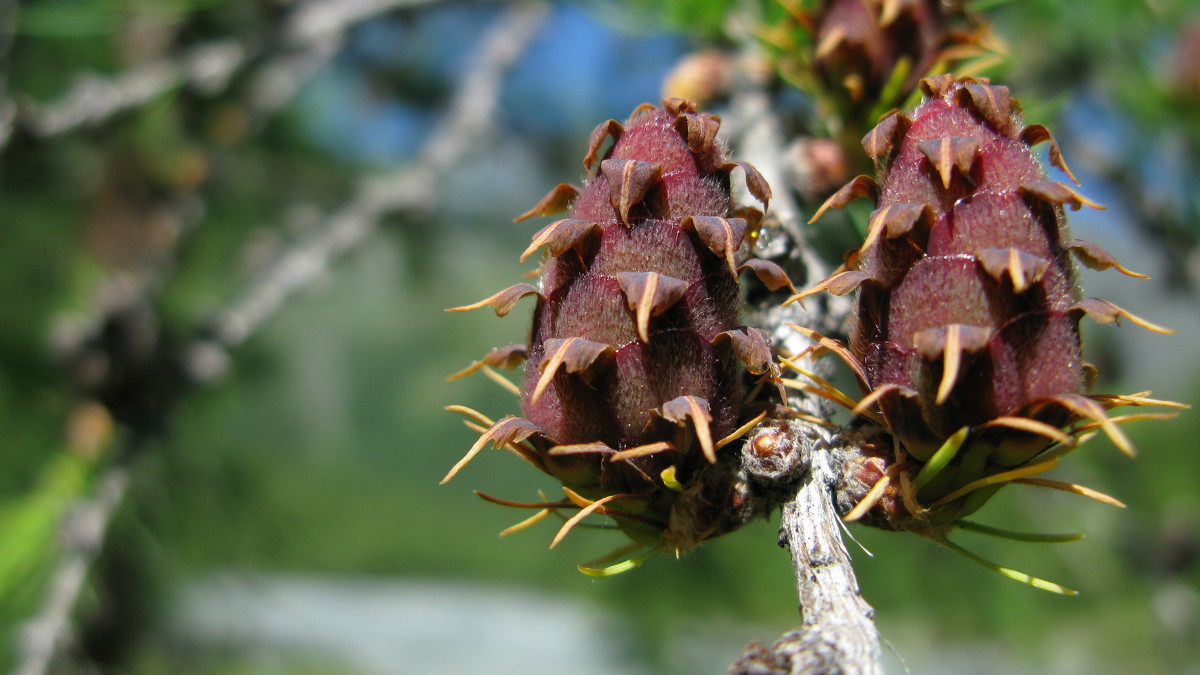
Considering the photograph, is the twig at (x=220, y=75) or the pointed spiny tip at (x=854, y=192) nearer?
the pointed spiny tip at (x=854, y=192)

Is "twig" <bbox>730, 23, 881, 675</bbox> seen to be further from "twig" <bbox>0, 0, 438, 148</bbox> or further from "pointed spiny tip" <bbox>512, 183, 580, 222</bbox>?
"twig" <bbox>0, 0, 438, 148</bbox>

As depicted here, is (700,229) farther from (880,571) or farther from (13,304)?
(13,304)

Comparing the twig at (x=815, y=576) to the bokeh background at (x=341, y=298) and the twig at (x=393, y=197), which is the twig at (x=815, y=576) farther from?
the twig at (x=393, y=197)

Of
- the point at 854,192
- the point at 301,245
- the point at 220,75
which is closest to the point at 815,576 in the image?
the point at 854,192

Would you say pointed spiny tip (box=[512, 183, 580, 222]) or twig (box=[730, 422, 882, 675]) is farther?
pointed spiny tip (box=[512, 183, 580, 222])

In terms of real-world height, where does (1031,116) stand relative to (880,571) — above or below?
above

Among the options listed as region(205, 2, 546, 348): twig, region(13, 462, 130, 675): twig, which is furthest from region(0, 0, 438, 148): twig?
region(13, 462, 130, 675): twig

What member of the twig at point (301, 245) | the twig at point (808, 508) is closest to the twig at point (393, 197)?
the twig at point (301, 245)

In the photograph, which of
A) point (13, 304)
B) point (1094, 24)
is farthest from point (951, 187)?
point (13, 304)

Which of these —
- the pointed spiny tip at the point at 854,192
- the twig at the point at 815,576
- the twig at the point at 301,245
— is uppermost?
the twig at the point at 301,245
